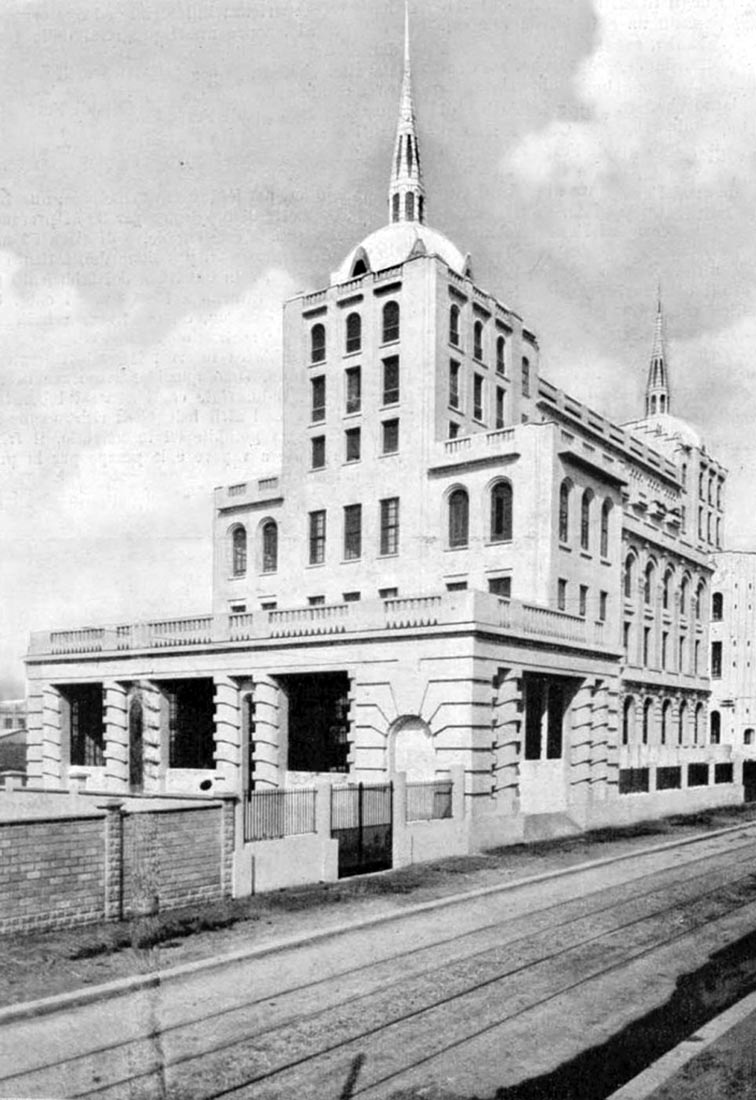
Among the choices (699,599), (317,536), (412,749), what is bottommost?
(412,749)

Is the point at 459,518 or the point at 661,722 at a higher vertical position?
the point at 459,518

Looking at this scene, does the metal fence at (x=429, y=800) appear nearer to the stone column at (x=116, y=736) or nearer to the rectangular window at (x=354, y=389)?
the stone column at (x=116, y=736)

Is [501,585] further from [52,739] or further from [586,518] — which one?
[52,739]

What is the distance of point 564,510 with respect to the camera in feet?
124

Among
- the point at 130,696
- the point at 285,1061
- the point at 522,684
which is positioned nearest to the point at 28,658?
the point at 130,696

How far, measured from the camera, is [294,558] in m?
43.8

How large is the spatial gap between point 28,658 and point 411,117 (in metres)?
37.6

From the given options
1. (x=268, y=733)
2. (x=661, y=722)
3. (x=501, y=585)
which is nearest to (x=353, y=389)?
(x=501, y=585)

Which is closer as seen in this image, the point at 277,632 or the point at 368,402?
the point at 277,632

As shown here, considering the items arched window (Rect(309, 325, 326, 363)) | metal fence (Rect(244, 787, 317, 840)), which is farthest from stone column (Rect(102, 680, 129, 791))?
arched window (Rect(309, 325, 326, 363))

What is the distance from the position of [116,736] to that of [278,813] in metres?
17.3

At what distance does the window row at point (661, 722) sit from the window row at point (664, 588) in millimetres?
4997

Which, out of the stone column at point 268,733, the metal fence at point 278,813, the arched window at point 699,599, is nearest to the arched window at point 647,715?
the arched window at point 699,599

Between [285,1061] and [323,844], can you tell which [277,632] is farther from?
[285,1061]
